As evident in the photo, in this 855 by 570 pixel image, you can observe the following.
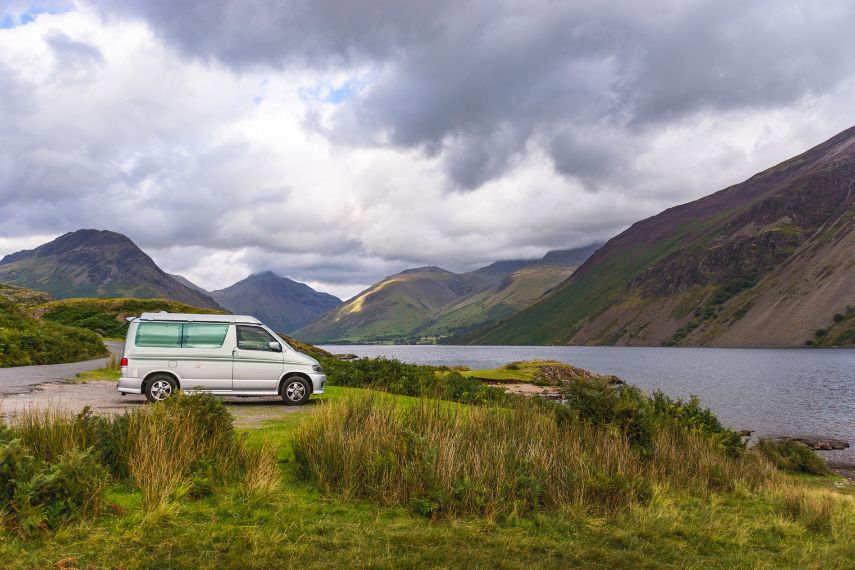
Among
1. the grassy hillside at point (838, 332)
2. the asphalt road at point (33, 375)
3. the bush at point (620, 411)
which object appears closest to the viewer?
the bush at point (620, 411)

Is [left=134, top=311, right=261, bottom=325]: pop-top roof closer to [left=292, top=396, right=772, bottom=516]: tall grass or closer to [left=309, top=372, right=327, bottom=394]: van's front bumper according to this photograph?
[left=309, top=372, right=327, bottom=394]: van's front bumper

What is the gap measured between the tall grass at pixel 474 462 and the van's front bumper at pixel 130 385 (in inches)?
339

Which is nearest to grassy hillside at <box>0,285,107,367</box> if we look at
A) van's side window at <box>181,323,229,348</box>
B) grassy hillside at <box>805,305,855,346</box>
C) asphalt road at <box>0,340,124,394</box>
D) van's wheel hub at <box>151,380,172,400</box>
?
asphalt road at <box>0,340,124,394</box>

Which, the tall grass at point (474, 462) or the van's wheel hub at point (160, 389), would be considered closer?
the tall grass at point (474, 462)

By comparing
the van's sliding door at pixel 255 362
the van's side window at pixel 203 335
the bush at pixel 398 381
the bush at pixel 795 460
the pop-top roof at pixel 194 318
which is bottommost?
the bush at pixel 795 460

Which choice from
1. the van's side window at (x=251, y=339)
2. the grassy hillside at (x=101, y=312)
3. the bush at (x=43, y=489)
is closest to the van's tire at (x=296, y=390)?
the van's side window at (x=251, y=339)

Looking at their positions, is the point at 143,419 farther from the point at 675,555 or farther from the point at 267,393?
the point at 675,555

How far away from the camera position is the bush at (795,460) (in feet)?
79.5

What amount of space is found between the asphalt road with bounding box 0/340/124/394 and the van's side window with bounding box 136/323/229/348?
5445 millimetres

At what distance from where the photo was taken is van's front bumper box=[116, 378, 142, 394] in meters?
18.9

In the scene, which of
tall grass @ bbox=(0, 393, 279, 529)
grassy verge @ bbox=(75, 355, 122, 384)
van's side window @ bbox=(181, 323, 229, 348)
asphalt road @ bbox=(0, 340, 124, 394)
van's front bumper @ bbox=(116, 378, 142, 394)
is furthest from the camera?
grassy verge @ bbox=(75, 355, 122, 384)

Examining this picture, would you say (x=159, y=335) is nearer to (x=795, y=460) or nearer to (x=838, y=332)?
(x=795, y=460)

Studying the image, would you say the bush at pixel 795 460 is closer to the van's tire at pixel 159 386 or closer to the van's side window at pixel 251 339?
the van's side window at pixel 251 339

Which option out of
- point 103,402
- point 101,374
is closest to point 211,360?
point 103,402
